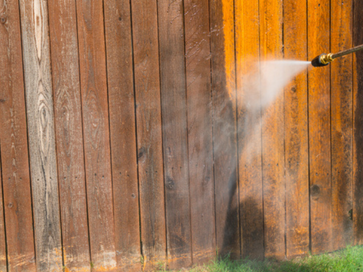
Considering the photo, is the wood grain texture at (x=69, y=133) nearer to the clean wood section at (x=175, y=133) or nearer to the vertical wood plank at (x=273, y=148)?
the clean wood section at (x=175, y=133)

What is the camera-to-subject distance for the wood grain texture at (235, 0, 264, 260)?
2.11 m

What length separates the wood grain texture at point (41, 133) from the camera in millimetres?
1873

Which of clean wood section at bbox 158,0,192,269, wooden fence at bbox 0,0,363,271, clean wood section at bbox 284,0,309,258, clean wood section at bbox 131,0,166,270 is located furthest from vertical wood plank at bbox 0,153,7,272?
clean wood section at bbox 284,0,309,258

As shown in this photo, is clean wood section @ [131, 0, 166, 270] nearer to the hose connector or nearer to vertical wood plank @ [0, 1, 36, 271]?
vertical wood plank @ [0, 1, 36, 271]

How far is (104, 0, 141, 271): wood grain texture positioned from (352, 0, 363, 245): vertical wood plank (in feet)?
5.38

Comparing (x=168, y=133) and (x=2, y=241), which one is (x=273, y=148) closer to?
(x=168, y=133)

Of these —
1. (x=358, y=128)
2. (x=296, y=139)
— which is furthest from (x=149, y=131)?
(x=358, y=128)

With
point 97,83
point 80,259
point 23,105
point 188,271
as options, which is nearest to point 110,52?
point 97,83

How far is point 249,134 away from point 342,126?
2.44 ft

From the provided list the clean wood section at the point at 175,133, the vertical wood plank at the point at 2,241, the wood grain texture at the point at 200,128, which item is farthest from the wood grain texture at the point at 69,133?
the wood grain texture at the point at 200,128

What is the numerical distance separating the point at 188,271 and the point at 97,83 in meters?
1.40

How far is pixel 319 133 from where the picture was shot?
228 centimetres

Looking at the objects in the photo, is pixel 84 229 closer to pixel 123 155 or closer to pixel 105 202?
pixel 105 202

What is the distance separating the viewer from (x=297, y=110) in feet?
7.35
